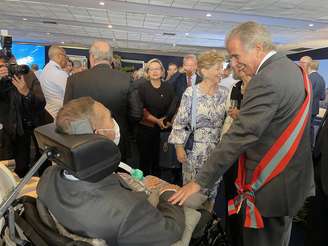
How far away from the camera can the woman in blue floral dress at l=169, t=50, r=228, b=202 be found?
235 cm

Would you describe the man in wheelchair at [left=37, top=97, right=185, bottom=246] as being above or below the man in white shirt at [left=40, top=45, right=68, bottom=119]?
below

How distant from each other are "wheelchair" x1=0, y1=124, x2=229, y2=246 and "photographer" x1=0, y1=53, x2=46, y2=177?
208cm

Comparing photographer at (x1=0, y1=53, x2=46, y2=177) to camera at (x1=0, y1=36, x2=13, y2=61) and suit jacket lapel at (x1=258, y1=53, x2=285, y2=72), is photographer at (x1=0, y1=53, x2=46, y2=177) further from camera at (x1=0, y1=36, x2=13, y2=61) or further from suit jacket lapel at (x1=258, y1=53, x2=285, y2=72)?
suit jacket lapel at (x1=258, y1=53, x2=285, y2=72)

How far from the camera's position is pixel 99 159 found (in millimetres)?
893

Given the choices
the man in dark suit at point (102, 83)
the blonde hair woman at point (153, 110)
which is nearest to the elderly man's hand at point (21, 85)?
the man in dark suit at point (102, 83)

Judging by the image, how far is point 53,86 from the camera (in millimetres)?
3314

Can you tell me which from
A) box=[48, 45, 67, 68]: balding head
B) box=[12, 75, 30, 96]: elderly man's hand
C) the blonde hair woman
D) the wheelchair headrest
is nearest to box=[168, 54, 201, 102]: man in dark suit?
the blonde hair woman

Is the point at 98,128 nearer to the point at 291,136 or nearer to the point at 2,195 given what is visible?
the point at 2,195

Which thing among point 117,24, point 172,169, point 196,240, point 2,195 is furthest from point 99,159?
point 117,24

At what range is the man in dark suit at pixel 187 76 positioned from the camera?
3.93m

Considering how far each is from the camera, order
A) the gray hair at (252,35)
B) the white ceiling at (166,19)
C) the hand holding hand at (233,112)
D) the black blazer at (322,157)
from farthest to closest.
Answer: the white ceiling at (166,19), the hand holding hand at (233,112), the black blazer at (322,157), the gray hair at (252,35)

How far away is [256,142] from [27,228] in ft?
3.21

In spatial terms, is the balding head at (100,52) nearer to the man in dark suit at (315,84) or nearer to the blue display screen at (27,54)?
the man in dark suit at (315,84)

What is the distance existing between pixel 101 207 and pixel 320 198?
5.27 feet
